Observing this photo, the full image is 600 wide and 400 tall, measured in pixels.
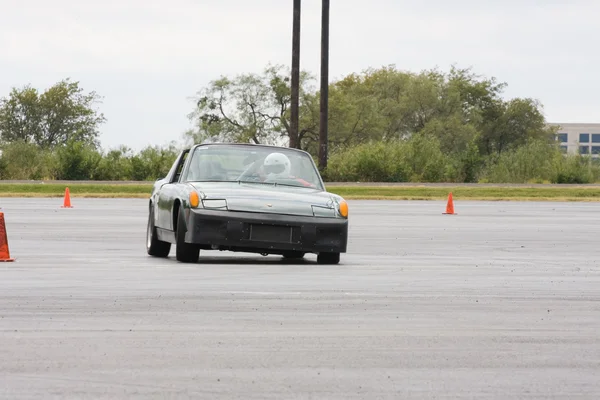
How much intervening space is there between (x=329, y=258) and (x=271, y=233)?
0.96 meters

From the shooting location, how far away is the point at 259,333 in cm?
900

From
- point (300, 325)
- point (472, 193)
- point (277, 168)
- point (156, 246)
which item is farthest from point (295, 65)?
point (300, 325)

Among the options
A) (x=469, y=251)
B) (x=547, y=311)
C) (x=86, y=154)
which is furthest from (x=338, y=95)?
(x=547, y=311)

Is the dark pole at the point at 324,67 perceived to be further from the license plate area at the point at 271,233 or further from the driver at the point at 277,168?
the license plate area at the point at 271,233

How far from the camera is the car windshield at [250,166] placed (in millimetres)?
16250

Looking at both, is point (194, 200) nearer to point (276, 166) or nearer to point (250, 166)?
point (250, 166)

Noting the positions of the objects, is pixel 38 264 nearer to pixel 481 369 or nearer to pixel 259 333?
pixel 259 333

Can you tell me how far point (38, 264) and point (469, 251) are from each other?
21.4ft

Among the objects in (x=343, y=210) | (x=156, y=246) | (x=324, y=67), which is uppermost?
(x=324, y=67)

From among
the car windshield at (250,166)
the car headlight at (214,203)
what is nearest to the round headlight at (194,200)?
the car headlight at (214,203)

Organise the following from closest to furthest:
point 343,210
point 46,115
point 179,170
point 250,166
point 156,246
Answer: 1. point 343,210
2. point 250,166
3. point 156,246
4. point 179,170
5. point 46,115

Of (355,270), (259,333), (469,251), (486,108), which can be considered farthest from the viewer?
(486,108)

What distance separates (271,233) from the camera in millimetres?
14984

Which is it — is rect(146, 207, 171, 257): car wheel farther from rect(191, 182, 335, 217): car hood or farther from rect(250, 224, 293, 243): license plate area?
rect(250, 224, 293, 243): license plate area
